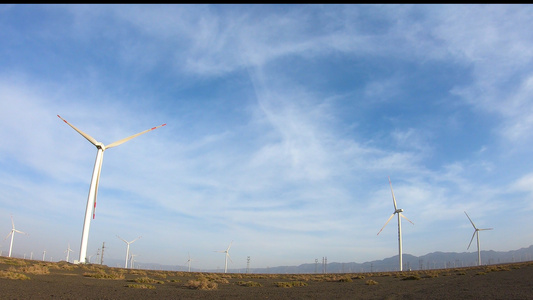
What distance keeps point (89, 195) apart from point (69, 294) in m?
35.9

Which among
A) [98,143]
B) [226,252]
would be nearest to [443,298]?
[98,143]

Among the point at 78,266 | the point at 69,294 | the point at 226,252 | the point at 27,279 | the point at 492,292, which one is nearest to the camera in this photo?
the point at 69,294

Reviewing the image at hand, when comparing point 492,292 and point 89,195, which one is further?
point 89,195

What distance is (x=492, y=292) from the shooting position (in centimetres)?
2483

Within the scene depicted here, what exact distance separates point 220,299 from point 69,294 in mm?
10239

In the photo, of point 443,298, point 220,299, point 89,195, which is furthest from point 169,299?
point 89,195

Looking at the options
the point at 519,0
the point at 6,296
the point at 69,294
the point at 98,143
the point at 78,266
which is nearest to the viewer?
the point at 519,0

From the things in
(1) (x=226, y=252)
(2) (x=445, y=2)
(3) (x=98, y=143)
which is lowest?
Result: (1) (x=226, y=252)

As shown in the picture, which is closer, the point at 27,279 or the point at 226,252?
the point at 27,279

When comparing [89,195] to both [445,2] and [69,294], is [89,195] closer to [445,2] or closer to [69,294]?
[69,294]

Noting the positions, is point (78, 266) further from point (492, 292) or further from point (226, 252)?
point (226, 252)

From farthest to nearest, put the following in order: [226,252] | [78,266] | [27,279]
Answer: [226,252], [78,266], [27,279]

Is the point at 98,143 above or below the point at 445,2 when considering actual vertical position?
above

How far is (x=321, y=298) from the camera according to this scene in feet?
84.7
